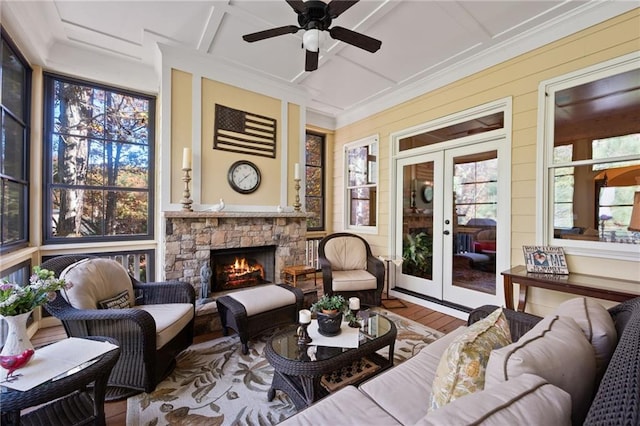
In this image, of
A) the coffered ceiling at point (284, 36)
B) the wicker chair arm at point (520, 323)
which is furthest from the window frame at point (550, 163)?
the wicker chair arm at point (520, 323)

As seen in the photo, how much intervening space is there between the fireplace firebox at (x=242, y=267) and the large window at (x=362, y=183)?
5.79 ft

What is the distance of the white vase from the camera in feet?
4.46

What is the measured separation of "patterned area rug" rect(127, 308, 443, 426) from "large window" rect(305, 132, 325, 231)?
305 centimetres

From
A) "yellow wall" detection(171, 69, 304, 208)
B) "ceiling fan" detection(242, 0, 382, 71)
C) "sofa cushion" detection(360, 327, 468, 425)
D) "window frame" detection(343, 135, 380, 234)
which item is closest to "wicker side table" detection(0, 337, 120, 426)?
"sofa cushion" detection(360, 327, 468, 425)

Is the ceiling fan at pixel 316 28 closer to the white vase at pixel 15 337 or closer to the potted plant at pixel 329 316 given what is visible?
the potted plant at pixel 329 316

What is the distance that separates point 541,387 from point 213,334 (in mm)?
2931

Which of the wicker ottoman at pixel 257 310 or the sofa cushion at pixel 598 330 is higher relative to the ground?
the sofa cushion at pixel 598 330

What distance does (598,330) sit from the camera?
1124 mm

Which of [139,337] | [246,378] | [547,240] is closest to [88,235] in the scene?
[139,337]

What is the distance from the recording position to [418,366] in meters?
1.49

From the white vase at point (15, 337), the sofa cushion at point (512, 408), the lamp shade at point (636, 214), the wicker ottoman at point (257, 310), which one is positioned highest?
the lamp shade at point (636, 214)

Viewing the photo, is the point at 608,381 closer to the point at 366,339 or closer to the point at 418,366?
the point at 418,366

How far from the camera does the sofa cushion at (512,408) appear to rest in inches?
25.8

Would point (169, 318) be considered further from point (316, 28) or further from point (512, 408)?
point (316, 28)
